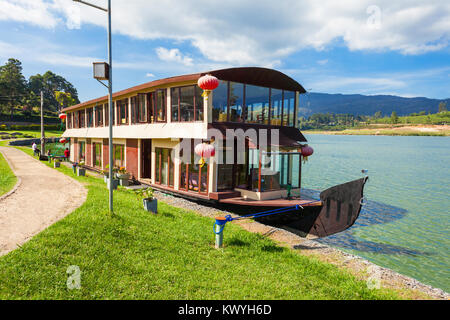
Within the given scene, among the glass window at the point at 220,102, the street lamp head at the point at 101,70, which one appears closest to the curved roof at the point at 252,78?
the glass window at the point at 220,102

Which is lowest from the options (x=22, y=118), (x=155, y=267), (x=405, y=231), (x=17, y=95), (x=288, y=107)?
(x=405, y=231)

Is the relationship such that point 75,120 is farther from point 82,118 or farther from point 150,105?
point 150,105

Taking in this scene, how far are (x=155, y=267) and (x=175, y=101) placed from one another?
425 inches

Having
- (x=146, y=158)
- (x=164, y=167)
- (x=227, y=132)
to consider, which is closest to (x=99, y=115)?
(x=146, y=158)

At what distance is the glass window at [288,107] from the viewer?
1636cm

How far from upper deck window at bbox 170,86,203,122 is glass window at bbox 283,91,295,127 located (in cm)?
539

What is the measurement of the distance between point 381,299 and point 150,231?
691 centimetres

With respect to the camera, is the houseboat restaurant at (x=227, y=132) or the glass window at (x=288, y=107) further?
the glass window at (x=288, y=107)

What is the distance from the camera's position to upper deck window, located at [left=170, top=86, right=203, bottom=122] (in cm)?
1442

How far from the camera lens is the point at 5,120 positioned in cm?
8231

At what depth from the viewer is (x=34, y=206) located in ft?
34.3

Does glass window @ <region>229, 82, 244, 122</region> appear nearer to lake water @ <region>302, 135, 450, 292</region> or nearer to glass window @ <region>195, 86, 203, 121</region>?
glass window @ <region>195, 86, 203, 121</region>

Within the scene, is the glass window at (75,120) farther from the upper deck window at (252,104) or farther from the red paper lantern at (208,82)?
the red paper lantern at (208,82)

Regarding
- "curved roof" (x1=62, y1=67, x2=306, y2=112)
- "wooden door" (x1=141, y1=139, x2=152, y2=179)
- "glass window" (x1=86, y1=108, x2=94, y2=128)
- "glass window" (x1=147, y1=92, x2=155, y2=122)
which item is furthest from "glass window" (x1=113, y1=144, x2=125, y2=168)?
"curved roof" (x1=62, y1=67, x2=306, y2=112)
